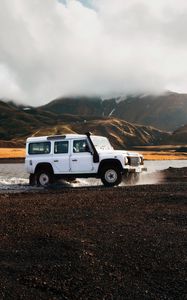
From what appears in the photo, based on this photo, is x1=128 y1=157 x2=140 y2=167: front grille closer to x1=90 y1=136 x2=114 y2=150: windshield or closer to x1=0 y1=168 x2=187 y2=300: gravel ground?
x1=90 y1=136 x2=114 y2=150: windshield

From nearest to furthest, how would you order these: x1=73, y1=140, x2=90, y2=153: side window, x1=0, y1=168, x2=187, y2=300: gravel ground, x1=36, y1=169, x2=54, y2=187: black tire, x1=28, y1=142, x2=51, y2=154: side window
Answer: x1=0, y1=168, x2=187, y2=300: gravel ground
x1=73, y1=140, x2=90, y2=153: side window
x1=36, y1=169, x2=54, y2=187: black tire
x1=28, y1=142, x2=51, y2=154: side window

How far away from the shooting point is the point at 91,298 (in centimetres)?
712

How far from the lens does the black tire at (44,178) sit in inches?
1007

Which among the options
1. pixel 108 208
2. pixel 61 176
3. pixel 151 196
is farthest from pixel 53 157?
pixel 108 208

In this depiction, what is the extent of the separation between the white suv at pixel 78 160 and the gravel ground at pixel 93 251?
8.61 m

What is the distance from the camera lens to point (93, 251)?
9.36 metres

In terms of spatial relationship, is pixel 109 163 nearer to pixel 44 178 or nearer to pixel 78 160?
pixel 78 160

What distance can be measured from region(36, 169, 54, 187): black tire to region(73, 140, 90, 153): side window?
211 centimetres

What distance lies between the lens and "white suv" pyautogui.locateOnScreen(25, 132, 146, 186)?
2419 centimetres

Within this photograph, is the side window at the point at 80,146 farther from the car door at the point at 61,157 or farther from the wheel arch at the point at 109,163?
the wheel arch at the point at 109,163

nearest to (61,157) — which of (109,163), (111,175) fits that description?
(109,163)

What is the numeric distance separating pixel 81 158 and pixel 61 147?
154cm

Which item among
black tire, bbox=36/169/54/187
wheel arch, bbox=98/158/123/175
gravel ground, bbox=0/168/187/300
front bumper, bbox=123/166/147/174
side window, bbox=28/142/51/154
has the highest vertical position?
side window, bbox=28/142/51/154

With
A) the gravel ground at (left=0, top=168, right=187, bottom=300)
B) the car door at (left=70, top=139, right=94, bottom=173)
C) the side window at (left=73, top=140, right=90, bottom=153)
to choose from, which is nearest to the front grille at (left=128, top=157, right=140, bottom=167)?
the car door at (left=70, top=139, right=94, bottom=173)
